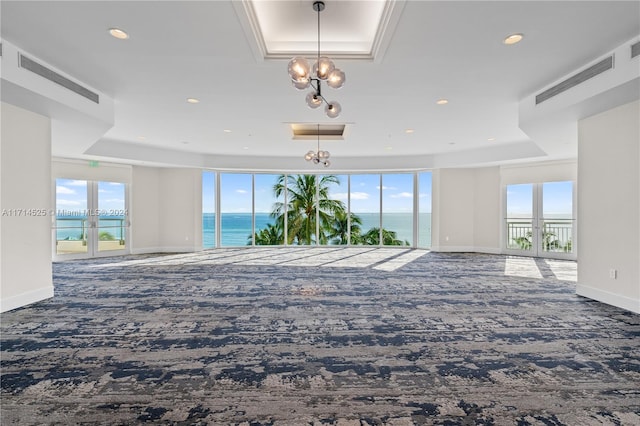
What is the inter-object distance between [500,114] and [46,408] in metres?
7.30

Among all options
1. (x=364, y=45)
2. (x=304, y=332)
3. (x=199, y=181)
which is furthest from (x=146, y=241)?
(x=364, y=45)

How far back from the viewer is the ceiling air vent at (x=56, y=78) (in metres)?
3.73

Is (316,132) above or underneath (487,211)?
above

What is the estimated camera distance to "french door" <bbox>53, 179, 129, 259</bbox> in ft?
28.5

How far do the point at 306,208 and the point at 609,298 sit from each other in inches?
352

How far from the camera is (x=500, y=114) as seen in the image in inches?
238

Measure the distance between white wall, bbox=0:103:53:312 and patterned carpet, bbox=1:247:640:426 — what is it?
38cm

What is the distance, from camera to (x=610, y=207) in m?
4.52

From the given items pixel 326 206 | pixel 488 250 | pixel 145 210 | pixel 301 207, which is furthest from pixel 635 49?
pixel 145 210

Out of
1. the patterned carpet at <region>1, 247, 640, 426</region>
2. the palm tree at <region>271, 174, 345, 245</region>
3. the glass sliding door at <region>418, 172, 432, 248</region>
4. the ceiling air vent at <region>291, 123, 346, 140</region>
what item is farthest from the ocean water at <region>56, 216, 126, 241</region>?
the glass sliding door at <region>418, 172, 432, 248</region>

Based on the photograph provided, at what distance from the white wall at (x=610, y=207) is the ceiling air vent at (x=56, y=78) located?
7.51m

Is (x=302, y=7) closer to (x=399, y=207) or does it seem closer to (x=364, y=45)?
(x=364, y=45)

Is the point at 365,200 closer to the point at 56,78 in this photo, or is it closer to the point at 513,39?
the point at 513,39

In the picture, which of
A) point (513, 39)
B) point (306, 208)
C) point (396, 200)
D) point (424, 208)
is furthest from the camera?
point (396, 200)
